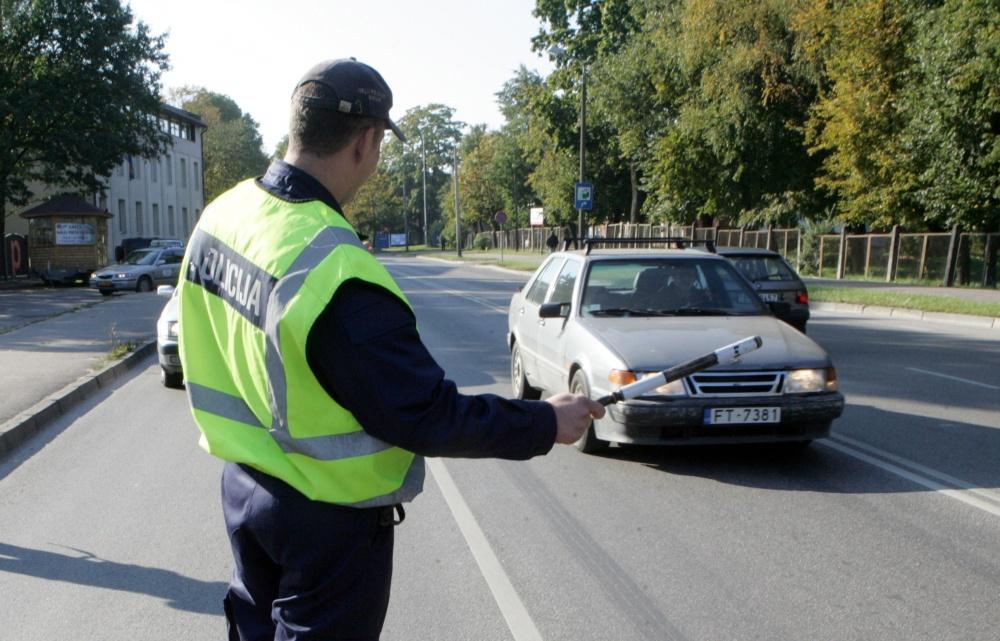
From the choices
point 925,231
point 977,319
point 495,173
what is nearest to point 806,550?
point 977,319

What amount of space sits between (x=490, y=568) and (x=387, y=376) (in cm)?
320

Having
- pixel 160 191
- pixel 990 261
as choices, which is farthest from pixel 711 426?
pixel 160 191

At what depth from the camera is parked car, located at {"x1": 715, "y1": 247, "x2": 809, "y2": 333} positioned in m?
14.2

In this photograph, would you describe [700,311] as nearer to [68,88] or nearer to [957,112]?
[957,112]

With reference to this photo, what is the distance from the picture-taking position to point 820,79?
31328 mm

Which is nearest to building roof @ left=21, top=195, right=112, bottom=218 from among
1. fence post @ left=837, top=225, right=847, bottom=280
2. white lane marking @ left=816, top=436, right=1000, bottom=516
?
fence post @ left=837, top=225, right=847, bottom=280

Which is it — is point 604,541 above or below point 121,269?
above

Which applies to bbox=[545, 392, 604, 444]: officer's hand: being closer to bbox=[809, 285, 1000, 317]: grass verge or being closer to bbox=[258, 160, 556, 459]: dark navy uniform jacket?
bbox=[258, 160, 556, 459]: dark navy uniform jacket

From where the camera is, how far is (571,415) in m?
2.18

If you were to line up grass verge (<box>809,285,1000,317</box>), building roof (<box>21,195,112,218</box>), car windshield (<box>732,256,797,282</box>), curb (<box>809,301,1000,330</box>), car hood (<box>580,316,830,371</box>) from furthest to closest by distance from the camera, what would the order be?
building roof (<box>21,195,112,218</box>), grass verge (<box>809,285,1000,317</box>), curb (<box>809,301,1000,330</box>), car windshield (<box>732,256,797,282</box>), car hood (<box>580,316,830,371</box>)

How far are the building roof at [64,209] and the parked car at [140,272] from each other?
5692 millimetres

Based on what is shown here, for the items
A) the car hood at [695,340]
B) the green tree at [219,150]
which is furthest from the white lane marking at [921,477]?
the green tree at [219,150]

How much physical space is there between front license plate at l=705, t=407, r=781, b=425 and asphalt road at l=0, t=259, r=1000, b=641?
1.30 ft

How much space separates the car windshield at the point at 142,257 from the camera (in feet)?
102
